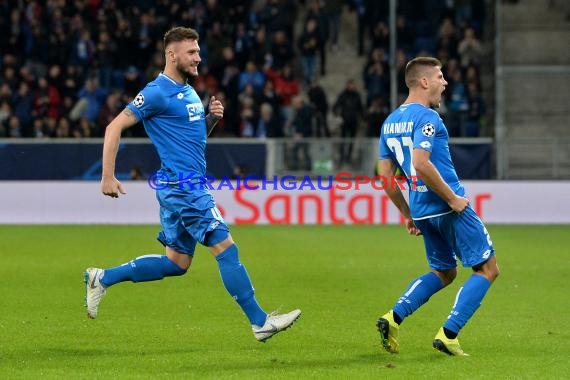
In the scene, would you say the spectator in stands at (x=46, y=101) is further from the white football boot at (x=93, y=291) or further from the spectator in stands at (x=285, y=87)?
the white football boot at (x=93, y=291)

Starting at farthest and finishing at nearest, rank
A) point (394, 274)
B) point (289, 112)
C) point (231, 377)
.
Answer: point (289, 112)
point (394, 274)
point (231, 377)

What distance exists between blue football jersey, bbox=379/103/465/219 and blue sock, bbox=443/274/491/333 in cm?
53

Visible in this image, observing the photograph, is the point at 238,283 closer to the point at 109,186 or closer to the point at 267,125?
the point at 109,186

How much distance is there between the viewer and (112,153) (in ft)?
25.9

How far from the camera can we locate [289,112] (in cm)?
2478

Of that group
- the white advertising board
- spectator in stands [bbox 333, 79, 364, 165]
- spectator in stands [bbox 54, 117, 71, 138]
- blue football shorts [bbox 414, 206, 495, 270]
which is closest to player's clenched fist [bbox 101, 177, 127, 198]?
blue football shorts [bbox 414, 206, 495, 270]

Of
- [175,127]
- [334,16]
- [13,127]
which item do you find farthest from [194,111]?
[334,16]

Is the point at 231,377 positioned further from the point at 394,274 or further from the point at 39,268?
the point at 39,268

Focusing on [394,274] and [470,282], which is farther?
[394,274]

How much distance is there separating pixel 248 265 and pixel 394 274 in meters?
1.96

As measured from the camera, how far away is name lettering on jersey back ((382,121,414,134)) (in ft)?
25.7

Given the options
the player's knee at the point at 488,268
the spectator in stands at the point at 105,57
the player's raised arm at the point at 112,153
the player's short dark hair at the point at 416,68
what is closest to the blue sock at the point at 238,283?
the player's raised arm at the point at 112,153

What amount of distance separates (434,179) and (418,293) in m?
0.93

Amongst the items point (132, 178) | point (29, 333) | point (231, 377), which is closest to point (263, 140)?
point (132, 178)
